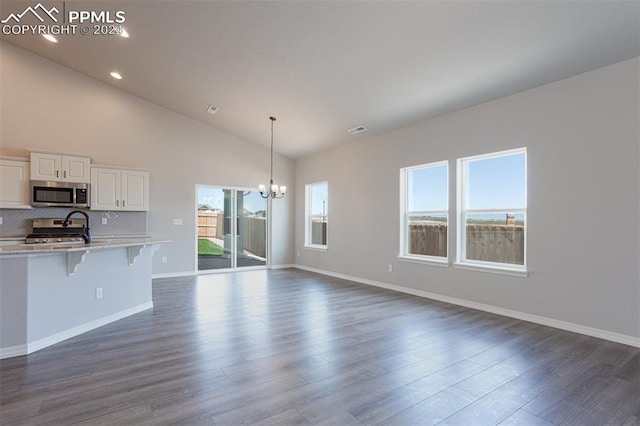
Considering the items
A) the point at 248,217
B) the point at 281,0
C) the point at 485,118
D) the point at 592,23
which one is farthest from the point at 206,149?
the point at 592,23

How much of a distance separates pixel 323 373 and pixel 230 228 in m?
5.70

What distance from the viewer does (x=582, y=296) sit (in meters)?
3.60

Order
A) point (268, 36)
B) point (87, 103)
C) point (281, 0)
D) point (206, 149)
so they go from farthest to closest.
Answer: point (206, 149) → point (87, 103) → point (268, 36) → point (281, 0)

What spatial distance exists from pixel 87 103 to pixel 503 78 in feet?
23.2

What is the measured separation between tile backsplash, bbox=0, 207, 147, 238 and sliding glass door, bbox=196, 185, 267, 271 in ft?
4.44

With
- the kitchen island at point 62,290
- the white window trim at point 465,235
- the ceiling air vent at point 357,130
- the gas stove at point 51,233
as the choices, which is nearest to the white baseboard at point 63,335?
the kitchen island at point 62,290

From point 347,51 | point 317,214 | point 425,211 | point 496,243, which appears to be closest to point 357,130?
point 425,211

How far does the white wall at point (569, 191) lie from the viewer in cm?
333

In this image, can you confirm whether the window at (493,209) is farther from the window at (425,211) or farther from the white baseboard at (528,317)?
the white baseboard at (528,317)

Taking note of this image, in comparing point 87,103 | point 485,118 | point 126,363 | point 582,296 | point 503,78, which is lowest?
point 126,363

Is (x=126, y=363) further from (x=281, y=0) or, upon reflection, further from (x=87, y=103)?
(x=87, y=103)

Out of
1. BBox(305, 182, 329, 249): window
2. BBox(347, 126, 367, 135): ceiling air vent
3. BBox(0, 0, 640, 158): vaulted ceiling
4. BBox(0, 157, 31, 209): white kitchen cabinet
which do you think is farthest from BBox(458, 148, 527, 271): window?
BBox(0, 157, 31, 209): white kitchen cabinet

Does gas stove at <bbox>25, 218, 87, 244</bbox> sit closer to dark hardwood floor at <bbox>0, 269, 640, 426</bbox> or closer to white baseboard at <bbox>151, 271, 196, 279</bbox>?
white baseboard at <bbox>151, 271, 196, 279</bbox>

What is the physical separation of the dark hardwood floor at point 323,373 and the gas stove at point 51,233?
2644 mm
